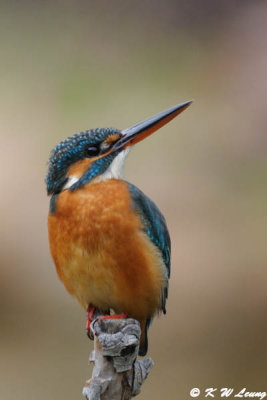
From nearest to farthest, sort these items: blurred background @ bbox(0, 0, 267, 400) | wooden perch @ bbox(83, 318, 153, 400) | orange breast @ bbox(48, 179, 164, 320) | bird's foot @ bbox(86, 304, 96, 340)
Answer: wooden perch @ bbox(83, 318, 153, 400) → orange breast @ bbox(48, 179, 164, 320) → bird's foot @ bbox(86, 304, 96, 340) → blurred background @ bbox(0, 0, 267, 400)

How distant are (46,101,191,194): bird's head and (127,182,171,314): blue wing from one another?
0.12 meters

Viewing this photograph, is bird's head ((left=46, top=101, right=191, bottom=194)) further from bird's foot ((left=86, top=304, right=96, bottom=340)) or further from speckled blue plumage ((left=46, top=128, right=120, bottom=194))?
bird's foot ((left=86, top=304, right=96, bottom=340))

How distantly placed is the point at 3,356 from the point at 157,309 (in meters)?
2.60

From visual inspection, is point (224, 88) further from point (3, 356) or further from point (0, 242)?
point (3, 356)

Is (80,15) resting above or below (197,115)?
above

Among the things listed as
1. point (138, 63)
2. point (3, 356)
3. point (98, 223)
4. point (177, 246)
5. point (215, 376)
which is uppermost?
point (138, 63)

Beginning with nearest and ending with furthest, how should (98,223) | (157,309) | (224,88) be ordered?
(98,223), (157,309), (224,88)

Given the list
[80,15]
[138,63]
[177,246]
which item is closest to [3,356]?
[177,246]

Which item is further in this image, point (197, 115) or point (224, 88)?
point (224, 88)

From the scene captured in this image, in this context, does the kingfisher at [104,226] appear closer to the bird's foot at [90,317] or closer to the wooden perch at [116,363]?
the bird's foot at [90,317]

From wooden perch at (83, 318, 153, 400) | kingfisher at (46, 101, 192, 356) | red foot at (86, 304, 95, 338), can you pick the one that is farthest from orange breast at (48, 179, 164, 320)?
wooden perch at (83, 318, 153, 400)

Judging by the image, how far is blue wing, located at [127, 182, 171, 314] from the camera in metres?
2.95

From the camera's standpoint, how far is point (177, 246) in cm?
554

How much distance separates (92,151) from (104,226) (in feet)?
1.04
